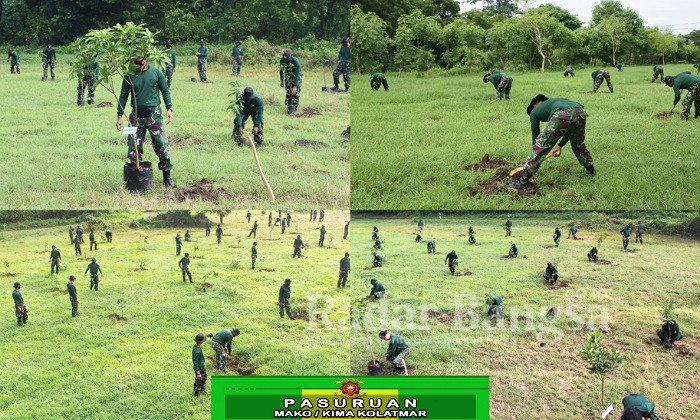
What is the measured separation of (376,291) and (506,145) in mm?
3302

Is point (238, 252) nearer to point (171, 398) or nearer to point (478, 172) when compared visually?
point (171, 398)

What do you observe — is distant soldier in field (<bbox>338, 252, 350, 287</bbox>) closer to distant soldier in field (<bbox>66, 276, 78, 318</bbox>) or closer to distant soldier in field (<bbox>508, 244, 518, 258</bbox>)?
distant soldier in field (<bbox>508, 244, 518, 258</bbox>)

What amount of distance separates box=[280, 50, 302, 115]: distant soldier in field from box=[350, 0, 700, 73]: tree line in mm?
1255

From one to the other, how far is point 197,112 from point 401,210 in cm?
487

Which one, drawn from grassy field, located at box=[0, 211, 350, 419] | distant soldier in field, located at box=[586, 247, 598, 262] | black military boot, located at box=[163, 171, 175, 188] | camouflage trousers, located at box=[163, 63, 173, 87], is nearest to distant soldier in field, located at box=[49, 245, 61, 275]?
grassy field, located at box=[0, 211, 350, 419]

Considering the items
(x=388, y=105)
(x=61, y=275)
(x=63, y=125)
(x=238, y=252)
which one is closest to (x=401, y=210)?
(x=238, y=252)

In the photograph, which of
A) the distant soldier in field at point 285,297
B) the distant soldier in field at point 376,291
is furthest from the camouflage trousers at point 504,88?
the distant soldier in field at point 285,297

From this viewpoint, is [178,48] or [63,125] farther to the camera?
[178,48]

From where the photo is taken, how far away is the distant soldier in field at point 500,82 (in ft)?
44.6

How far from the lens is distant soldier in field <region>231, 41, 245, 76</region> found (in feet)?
47.6

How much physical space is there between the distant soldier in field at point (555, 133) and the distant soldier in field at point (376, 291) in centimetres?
A: 237

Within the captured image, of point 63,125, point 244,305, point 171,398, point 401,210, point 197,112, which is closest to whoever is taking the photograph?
point 171,398

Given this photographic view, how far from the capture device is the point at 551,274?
36.2 feet

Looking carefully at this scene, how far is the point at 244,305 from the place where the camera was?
10.4 metres
